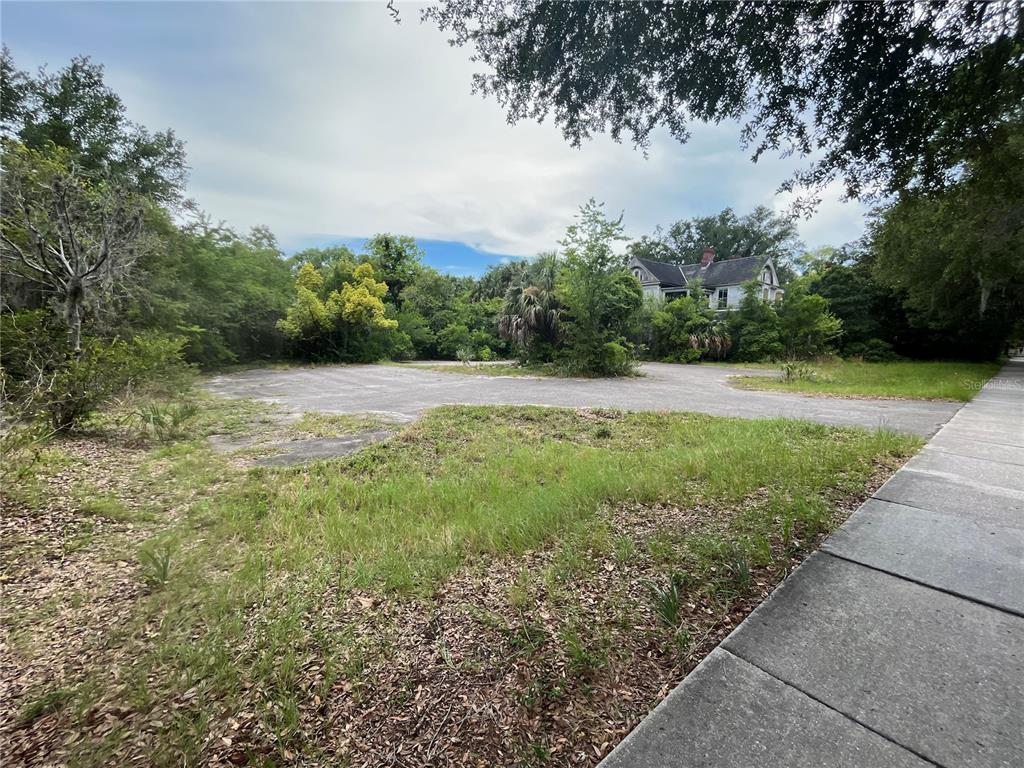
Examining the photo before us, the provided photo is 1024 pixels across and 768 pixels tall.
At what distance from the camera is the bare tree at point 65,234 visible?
4.75 metres

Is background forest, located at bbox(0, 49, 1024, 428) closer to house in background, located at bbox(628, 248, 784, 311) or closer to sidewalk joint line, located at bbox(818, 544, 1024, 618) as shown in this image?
sidewalk joint line, located at bbox(818, 544, 1024, 618)

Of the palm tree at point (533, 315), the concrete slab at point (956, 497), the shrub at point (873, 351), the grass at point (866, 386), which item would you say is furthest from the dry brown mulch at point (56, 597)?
the shrub at point (873, 351)

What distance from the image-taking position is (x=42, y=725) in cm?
131

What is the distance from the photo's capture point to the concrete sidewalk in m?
1.13

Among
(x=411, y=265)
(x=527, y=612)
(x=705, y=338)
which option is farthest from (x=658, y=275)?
(x=527, y=612)

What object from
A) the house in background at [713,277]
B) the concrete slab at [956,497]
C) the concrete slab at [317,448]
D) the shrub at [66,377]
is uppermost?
the house in background at [713,277]

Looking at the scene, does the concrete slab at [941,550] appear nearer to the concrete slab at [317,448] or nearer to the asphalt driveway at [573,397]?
the asphalt driveway at [573,397]

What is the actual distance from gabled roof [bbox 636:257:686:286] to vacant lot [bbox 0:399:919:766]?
25.8m

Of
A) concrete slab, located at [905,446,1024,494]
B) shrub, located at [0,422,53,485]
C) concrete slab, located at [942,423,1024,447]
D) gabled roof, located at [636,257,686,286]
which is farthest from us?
gabled roof, located at [636,257,686,286]

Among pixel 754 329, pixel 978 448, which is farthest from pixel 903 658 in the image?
pixel 754 329

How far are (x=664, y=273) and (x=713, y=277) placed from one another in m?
3.21

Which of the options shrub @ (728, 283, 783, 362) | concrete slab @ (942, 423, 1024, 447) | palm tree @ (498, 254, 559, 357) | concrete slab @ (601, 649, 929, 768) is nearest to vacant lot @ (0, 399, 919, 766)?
concrete slab @ (601, 649, 929, 768)

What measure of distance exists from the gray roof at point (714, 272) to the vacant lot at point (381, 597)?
25.3 m

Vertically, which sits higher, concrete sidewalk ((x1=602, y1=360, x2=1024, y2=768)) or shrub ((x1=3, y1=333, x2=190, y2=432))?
shrub ((x1=3, y1=333, x2=190, y2=432))
